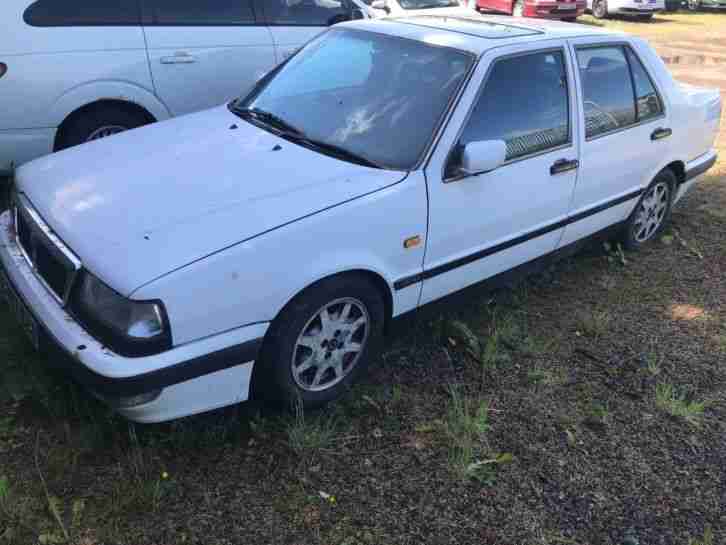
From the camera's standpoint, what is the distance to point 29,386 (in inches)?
123

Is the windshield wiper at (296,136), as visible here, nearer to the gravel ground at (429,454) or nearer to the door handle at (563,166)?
the gravel ground at (429,454)

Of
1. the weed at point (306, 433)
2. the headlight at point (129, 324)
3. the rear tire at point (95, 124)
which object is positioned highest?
the headlight at point (129, 324)

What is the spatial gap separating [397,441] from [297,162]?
1.34 m

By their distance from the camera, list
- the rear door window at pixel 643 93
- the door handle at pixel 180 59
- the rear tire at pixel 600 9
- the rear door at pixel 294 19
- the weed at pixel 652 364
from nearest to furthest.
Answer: the weed at pixel 652 364 → the rear door window at pixel 643 93 → the door handle at pixel 180 59 → the rear door at pixel 294 19 → the rear tire at pixel 600 9

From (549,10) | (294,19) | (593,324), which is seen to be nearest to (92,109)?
(294,19)

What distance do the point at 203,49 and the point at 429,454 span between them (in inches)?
152

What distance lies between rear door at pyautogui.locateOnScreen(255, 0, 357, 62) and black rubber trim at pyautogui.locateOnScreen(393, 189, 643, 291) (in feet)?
9.25

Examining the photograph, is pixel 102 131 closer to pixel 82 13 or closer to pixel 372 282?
pixel 82 13

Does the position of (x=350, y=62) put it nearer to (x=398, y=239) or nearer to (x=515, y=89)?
(x=515, y=89)

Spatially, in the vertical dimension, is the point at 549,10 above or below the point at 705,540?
above

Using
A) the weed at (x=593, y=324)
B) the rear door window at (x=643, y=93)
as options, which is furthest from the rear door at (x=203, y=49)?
the weed at (x=593, y=324)

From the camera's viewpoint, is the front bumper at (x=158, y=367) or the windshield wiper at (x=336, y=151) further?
the windshield wiper at (x=336, y=151)

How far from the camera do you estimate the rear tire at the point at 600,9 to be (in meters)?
18.8

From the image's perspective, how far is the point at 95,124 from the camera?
504 cm
